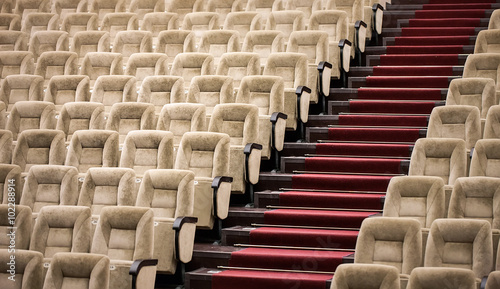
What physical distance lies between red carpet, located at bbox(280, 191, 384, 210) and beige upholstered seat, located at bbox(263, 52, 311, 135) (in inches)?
16.6

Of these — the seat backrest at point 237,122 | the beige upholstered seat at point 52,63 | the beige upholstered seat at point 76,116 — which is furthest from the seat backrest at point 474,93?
the beige upholstered seat at point 52,63

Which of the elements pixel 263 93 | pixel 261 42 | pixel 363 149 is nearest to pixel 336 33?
pixel 261 42

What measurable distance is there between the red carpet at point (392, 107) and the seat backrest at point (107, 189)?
119cm

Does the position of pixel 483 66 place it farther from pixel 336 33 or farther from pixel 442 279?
pixel 442 279

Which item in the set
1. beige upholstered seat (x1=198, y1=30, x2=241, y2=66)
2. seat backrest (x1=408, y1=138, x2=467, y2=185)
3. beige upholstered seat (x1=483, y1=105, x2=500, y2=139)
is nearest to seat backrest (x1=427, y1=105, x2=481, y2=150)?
beige upholstered seat (x1=483, y1=105, x2=500, y2=139)

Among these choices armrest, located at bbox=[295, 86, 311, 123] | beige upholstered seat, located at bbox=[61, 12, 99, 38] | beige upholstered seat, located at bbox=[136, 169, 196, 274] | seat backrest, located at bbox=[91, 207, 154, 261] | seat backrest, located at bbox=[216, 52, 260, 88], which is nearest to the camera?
seat backrest, located at bbox=[91, 207, 154, 261]

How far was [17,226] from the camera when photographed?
251 centimetres

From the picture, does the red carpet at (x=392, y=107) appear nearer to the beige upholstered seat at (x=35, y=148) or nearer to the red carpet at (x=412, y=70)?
the red carpet at (x=412, y=70)

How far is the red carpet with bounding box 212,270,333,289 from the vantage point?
93.6 inches

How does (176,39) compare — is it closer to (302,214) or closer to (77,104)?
(77,104)

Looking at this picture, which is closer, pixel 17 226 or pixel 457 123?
pixel 17 226

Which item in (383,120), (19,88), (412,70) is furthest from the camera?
(412,70)

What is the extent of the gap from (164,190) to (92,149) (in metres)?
0.46

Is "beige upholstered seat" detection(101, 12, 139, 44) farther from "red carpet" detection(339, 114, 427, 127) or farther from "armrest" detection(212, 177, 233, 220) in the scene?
"armrest" detection(212, 177, 233, 220)
